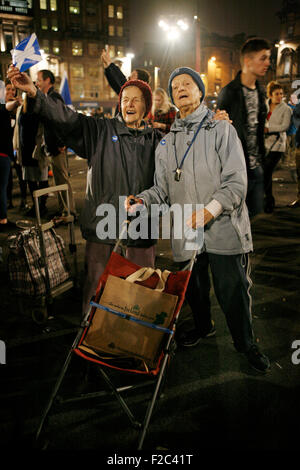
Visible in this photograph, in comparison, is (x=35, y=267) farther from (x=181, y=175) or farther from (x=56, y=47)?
(x=56, y=47)

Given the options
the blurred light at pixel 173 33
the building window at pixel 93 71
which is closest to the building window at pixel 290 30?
the building window at pixel 93 71

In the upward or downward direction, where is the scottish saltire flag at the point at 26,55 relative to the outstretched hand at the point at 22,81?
upward

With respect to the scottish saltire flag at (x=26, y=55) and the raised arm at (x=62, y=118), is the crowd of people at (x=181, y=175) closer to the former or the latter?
the raised arm at (x=62, y=118)

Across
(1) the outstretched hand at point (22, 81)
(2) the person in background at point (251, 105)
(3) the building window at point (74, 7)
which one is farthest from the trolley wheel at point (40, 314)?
(3) the building window at point (74, 7)

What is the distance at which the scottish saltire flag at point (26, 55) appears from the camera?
3047 mm

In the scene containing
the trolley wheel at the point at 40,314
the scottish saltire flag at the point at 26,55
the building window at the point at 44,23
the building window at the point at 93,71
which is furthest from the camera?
the building window at the point at 93,71

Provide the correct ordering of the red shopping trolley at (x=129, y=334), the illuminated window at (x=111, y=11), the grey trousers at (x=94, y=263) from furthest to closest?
the illuminated window at (x=111, y=11), the grey trousers at (x=94, y=263), the red shopping trolley at (x=129, y=334)

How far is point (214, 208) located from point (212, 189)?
0.29 m

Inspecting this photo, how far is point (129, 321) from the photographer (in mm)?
2387

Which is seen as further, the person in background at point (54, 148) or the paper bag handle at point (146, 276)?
the person in background at point (54, 148)

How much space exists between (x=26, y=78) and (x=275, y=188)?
31.4ft

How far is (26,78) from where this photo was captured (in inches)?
110

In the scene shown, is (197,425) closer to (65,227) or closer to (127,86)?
(127,86)

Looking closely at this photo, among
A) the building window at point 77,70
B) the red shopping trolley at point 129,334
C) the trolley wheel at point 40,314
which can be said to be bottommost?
the trolley wheel at point 40,314
